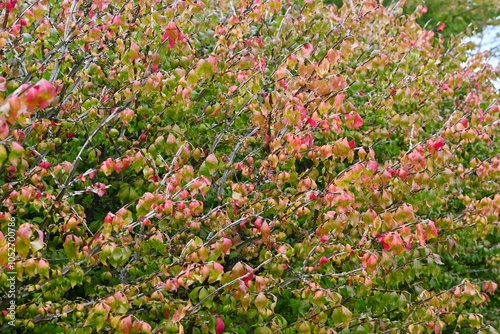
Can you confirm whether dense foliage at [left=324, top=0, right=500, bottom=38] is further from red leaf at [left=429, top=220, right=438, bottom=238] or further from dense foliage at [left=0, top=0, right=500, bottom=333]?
red leaf at [left=429, top=220, right=438, bottom=238]

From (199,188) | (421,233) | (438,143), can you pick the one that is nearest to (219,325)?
(199,188)

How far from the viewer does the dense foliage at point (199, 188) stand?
351 centimetres

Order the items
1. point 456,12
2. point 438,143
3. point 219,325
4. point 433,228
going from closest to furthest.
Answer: point 219,325
point 433,228
point 438,143
point 456,12

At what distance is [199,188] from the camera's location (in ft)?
11.9

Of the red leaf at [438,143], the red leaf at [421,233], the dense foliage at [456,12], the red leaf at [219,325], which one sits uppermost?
the red leaf at [438,143]

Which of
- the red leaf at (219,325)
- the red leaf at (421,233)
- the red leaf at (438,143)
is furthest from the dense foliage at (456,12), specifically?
the red leaf at (219,325)

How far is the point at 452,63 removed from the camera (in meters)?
6.98

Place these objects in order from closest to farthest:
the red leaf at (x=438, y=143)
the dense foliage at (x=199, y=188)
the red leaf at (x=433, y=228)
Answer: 1. the dense foliage at (x=199, y=188)
2. the red leaf at (x=433, y=228)
3. the red leaf at (x=438, y=143)

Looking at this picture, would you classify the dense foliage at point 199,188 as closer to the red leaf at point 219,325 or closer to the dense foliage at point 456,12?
the red leaf at point 219,325

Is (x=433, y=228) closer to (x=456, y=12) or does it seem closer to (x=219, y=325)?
(x=219, y=325)

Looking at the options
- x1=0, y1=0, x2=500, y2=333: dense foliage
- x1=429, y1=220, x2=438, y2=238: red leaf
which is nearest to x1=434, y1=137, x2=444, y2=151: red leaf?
x1=0, y1=0, x2=500, y2=333: dense foliage

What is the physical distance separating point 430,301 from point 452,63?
11.8ft

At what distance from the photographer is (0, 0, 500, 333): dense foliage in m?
3.51

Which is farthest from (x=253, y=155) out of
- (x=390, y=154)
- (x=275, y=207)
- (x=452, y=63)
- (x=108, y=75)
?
(x=452, y=63)
